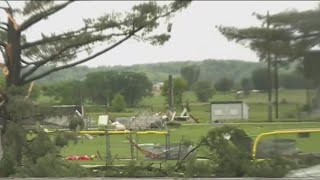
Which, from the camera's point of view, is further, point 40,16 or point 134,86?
point 134,86

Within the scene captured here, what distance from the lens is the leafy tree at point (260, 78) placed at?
1027cm

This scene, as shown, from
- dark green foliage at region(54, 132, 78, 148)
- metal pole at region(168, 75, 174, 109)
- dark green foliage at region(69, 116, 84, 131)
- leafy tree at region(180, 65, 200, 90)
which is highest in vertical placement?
leafy tree at region(180, 65, 200, 90)

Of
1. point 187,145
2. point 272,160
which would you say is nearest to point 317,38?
point 272,160

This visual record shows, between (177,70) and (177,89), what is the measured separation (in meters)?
1.77

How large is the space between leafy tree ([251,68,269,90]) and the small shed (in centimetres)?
61

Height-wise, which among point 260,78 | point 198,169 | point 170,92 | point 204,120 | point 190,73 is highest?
A: point 190,73

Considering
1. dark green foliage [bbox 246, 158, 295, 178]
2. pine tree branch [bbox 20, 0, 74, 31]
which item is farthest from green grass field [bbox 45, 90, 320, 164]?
pine tree branch [bbox 20, 0, 74, 31]

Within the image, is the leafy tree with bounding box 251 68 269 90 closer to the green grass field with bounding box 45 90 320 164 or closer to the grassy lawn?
the green grass field with bounding box 45 90 320 164

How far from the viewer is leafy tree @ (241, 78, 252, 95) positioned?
33.0 ft

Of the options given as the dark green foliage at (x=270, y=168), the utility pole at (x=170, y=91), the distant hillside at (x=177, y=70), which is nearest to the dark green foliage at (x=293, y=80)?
the distant hillside at (x=177, y=70)

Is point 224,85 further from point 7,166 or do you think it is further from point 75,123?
point 7,166

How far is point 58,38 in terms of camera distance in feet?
35.8

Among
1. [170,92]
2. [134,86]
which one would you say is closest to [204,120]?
[170,92]

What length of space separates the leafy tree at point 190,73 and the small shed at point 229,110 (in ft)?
2.43
